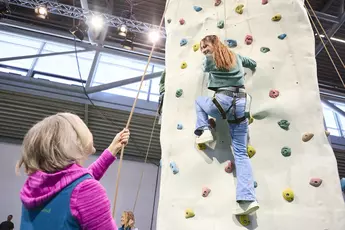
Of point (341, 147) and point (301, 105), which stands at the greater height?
point (341, 147)

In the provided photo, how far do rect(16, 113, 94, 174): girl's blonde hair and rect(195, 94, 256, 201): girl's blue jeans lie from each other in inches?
39.2

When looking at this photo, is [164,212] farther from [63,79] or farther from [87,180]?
[63,79]

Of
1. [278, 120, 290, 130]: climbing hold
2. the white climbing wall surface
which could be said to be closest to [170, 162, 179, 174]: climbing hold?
the white climbing wall surface

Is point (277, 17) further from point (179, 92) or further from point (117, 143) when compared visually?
point (117, 143)

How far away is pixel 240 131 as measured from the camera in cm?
178

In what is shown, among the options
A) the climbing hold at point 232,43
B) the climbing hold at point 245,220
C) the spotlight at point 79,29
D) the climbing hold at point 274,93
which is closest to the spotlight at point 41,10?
the spotlight at point 79,29

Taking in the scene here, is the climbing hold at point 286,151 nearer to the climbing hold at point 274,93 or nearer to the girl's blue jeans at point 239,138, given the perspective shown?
the girl's blue jeans at point 239,138

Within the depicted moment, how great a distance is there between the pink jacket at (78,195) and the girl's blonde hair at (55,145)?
0.07ft

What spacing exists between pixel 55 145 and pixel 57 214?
185 millimetres

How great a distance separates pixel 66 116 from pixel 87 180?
22 cm

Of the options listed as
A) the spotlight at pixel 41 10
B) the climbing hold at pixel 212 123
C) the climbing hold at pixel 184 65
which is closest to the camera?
the climbing hold at pixel 212 123

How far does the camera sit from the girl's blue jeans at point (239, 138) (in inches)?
65.1

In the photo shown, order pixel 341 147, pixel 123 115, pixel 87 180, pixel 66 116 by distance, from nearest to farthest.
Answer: pixel 87 180
pixel 66 116
pixel 123 115
pixel 341 147

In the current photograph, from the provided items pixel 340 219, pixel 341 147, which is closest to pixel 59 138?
pixel 340 219
